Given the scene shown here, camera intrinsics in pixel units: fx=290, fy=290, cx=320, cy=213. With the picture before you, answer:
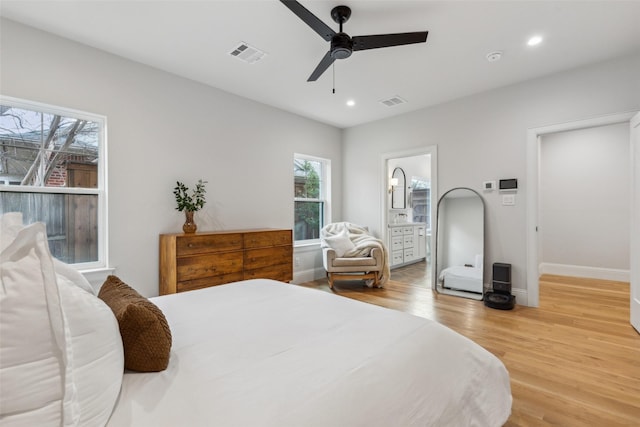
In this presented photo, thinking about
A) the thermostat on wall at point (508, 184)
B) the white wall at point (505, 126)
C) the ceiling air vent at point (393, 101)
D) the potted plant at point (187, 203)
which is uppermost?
the ceiling air vent at point (393, 101)

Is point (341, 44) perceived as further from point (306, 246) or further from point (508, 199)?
point (306, 246)

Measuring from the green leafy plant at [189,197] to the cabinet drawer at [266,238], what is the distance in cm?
68

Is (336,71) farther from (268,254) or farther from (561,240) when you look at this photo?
(561,240)

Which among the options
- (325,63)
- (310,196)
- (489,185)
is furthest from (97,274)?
(489,185)

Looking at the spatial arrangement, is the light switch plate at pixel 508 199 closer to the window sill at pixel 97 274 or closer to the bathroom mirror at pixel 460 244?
the bathroom mirror at pixel 460 244

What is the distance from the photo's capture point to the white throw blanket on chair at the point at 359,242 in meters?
4.43

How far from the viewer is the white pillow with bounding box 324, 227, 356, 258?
4441 millimetres

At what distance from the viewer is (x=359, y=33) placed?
8.63 ft

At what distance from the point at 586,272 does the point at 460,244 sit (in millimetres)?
2690

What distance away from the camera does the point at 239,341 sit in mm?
1186

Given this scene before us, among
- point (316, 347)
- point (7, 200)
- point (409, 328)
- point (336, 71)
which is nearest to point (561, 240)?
point (336, 71)

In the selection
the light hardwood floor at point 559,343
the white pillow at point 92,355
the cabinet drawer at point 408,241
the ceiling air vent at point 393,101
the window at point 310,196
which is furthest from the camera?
the cabinet drawer at point 408,241

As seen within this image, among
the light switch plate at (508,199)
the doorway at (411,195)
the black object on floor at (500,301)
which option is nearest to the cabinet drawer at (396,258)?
the doorway at (411,195)

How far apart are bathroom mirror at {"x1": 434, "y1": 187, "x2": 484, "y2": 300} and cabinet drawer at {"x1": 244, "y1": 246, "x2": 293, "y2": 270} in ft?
7.39
